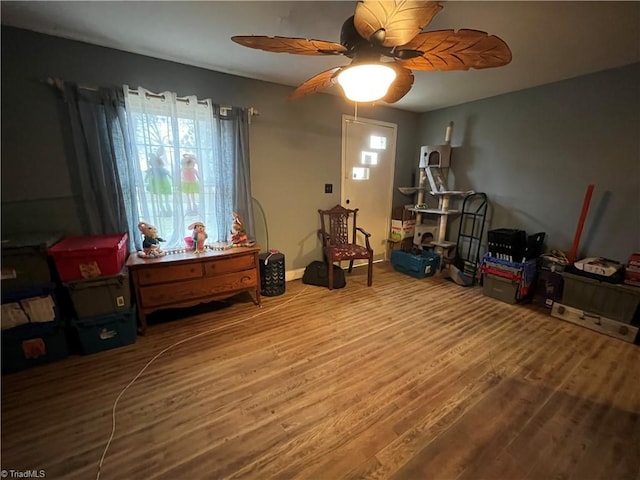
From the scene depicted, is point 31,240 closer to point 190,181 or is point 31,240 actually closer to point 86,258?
point 86,258

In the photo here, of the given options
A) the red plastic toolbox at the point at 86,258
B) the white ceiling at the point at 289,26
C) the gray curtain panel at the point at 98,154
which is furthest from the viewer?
the gray curtain panel at the point at 98,154

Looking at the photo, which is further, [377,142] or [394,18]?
[377,142]

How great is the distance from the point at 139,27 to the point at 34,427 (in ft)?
8.23

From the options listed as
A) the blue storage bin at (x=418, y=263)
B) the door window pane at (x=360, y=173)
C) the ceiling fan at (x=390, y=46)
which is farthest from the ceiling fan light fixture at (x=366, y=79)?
the blue storage bin at (x=418, y=263)

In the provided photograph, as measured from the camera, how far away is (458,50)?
1284 mm

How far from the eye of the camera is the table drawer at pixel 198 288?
217cm

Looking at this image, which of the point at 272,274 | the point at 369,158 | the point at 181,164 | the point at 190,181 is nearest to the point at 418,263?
the point at 369,158

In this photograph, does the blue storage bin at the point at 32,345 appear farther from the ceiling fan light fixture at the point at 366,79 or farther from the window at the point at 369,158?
the window at the point at 369,158

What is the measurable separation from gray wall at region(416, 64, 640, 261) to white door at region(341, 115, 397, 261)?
99cm

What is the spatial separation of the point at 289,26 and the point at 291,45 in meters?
0.71

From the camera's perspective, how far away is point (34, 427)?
138cm

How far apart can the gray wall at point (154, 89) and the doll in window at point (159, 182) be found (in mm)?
560

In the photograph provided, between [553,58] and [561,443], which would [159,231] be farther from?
[553,58]

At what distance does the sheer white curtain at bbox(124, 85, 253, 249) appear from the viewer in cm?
229
